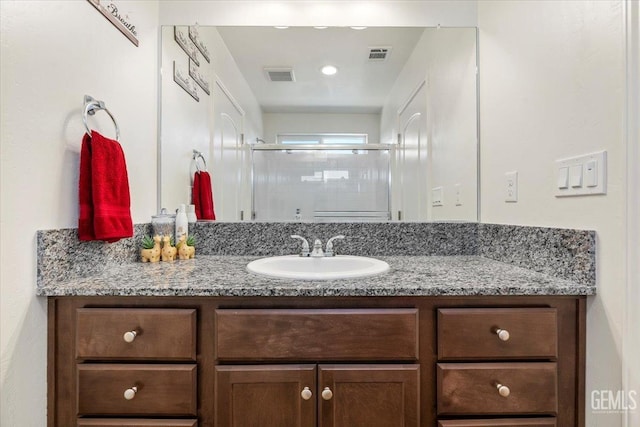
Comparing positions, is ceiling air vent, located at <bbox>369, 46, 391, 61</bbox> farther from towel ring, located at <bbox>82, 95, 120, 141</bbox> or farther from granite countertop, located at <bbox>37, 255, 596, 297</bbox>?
towel ring, located at <bbox>82, 95, 120, 141</bbox>

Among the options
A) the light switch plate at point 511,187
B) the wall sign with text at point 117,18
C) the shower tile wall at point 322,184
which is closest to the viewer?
the wall sign with text at point 117,18

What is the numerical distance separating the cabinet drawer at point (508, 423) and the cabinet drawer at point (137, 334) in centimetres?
73

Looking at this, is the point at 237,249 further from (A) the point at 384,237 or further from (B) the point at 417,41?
(B) the point at 417,41

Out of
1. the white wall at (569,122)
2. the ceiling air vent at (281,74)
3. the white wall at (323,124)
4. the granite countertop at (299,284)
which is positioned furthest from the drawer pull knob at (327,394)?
the ceiling air vent at (281,74)

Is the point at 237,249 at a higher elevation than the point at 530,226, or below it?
below

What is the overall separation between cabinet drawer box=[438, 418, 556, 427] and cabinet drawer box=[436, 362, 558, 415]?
0.02 m

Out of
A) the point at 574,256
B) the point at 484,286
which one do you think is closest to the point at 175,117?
the point at 484,286

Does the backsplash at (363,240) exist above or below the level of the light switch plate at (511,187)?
below

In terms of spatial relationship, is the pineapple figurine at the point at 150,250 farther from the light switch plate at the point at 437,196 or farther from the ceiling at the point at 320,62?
the light switch plate at the point at 437,196

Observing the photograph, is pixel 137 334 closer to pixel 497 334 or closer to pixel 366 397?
pixel 366 397

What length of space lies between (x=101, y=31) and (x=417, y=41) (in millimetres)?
1276

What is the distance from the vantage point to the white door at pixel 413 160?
59.1 inches

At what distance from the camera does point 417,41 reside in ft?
4.97

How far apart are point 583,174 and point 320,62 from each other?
3.72 feet
